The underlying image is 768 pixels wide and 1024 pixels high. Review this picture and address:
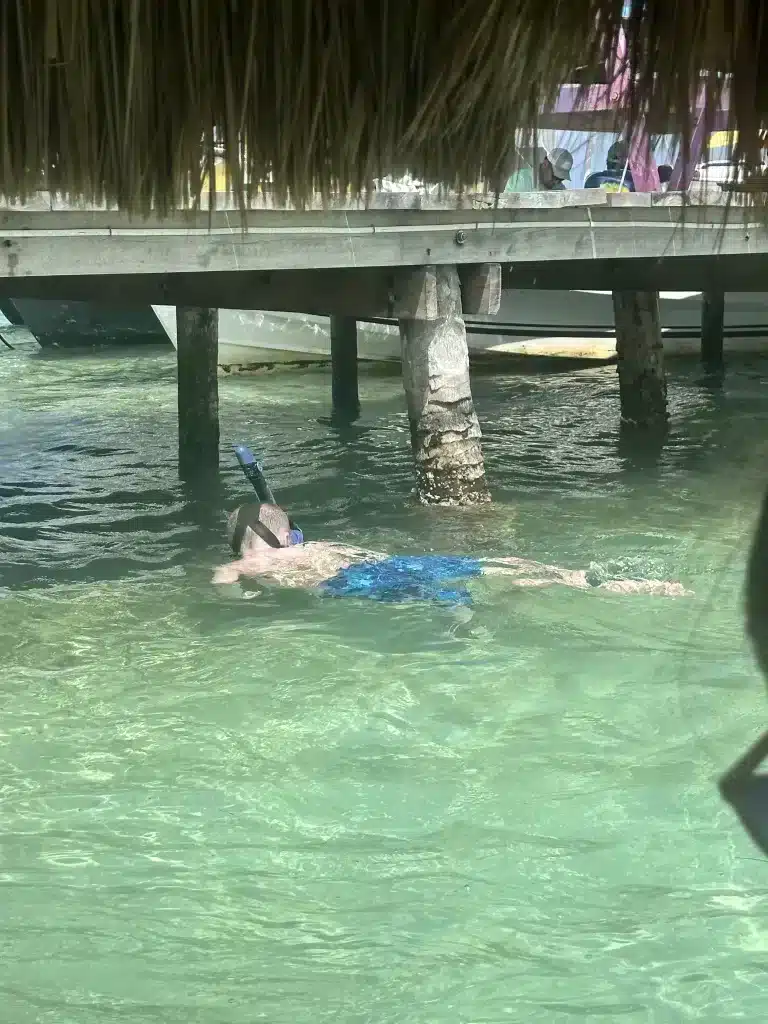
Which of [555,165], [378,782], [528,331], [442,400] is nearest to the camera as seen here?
[555,165]

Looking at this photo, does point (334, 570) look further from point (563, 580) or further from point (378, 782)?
point (378, 782)

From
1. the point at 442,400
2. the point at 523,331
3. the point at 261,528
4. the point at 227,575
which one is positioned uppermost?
the point at 523,331

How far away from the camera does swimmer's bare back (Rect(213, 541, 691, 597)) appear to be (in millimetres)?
6891

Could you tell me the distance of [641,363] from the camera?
12.0 m

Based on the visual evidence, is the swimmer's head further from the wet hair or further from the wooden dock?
the wooden dock

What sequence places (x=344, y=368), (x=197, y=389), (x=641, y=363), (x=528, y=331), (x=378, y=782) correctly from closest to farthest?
(x=378, y=782) < (x=197, y=389) < (x=641, y=363) < (x=344, y=368) < (x=528, y=331)

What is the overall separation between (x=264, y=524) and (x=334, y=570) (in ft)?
2.04

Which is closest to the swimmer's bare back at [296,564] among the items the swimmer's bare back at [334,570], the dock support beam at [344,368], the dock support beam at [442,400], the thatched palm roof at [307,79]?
the swimmer's bare back at [334,570]

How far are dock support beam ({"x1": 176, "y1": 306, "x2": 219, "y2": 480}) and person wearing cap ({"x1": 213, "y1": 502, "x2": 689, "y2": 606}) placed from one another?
3372mm

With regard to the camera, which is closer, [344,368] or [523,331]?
[344,368]

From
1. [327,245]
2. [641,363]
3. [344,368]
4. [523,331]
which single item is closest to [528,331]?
[523,331]

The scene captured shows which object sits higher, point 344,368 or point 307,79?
point 307,79

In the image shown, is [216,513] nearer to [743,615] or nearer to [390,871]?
[743,615]

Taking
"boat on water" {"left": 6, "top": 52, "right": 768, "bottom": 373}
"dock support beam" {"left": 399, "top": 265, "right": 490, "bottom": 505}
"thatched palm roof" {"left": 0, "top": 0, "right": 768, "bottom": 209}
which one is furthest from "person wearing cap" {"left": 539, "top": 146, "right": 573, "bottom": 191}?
"boat on water" {"left": 6, "top": 52, "right": 768, "bottom": 373}
